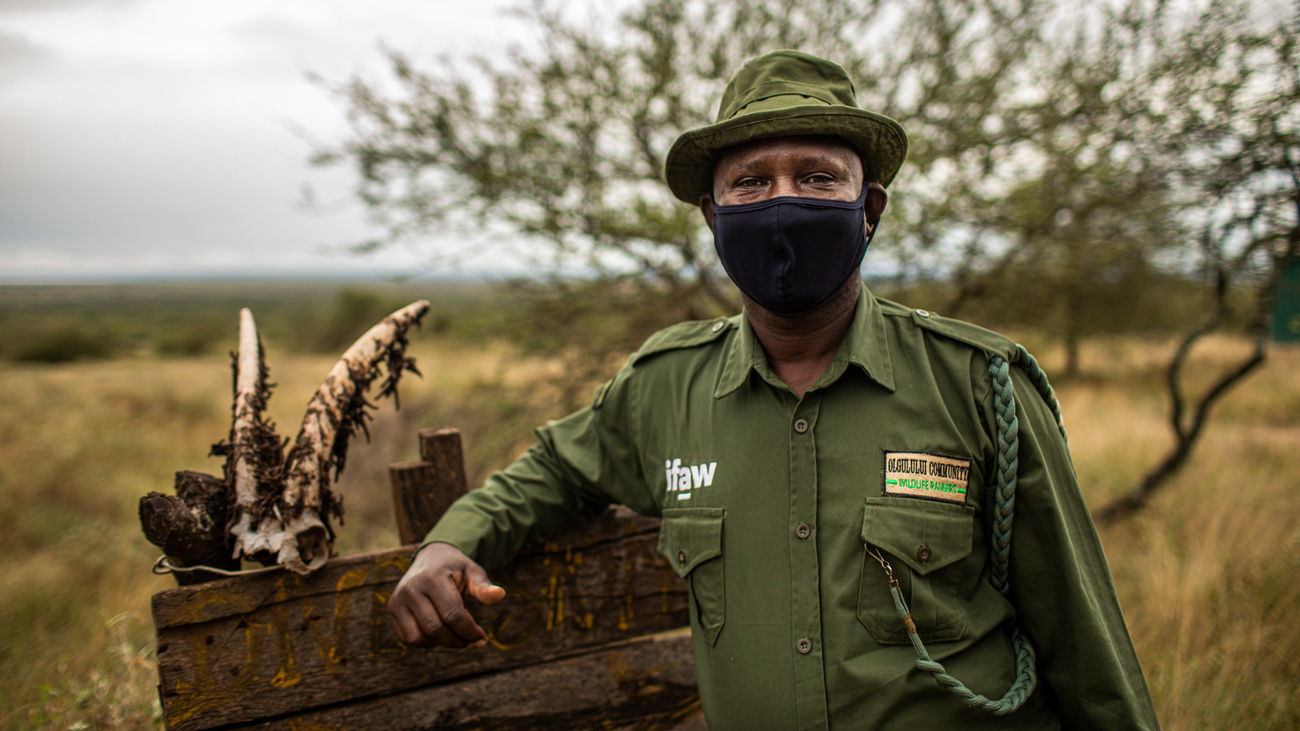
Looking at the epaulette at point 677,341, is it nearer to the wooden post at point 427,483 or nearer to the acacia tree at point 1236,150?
→ the wooden post at point 427,483

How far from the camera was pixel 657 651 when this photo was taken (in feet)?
7.15

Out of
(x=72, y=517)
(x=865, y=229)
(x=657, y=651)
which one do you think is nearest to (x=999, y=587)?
(x=865, y=229)

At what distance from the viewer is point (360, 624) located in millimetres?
1794

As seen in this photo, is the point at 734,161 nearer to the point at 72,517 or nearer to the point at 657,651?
the point at 657,651

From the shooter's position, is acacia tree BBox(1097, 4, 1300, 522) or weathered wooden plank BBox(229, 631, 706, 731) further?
acacia tree BBox(1097, 4, 1300, 522)

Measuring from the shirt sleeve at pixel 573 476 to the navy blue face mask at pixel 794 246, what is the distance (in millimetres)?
548

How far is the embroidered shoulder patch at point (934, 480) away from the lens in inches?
56.9

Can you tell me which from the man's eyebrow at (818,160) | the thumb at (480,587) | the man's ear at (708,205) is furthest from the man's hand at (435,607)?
the man's eyebrow at (818,160)

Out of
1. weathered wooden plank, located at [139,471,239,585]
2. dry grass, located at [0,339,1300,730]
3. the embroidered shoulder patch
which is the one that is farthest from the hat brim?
dry grass, located at [0,339,1300,730]

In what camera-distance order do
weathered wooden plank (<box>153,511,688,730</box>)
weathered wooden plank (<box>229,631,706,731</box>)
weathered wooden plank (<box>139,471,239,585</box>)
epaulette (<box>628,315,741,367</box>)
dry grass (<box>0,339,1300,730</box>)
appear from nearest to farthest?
1. weathered wooden plank (<box>139,471,239,585</box>)
2. weathered wooden plank (<box>153,511,688,730</box>)
3. weathered wooden plank (<box>229,631,706,731</box>)
4. epaulette (<box>628,315,741,367</box>)
5. dry grass (<box>0,339,1300,730</box>)

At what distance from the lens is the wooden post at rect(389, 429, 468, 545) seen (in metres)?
1.96

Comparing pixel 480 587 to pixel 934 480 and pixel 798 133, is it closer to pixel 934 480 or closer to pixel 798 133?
pixel 934 480

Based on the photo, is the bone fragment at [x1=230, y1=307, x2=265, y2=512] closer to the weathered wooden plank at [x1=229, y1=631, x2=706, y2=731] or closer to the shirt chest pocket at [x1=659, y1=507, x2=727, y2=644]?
the weathered wooden plank at [x1=229, y1=631, x2=706, y2=731]

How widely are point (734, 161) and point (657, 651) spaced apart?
1.59m
